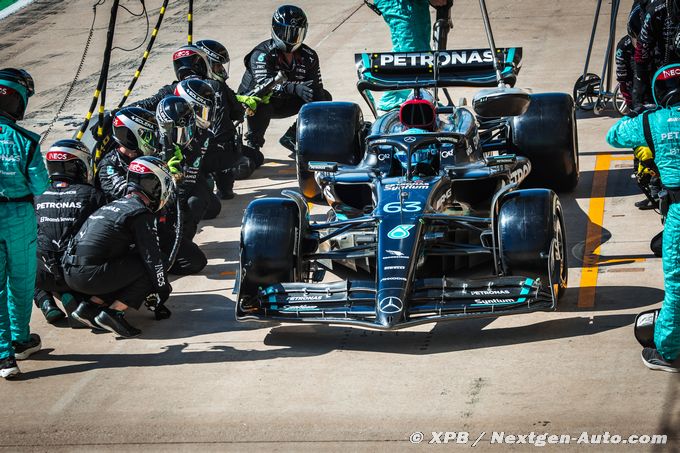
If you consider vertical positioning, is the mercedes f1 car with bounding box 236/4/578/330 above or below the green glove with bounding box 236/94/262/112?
below

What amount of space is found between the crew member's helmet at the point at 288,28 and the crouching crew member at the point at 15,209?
224 inches

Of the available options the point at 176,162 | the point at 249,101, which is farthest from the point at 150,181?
the point at 249,101

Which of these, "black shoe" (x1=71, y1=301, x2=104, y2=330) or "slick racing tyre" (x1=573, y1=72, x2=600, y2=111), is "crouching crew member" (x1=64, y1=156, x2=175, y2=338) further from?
"slick racing tyre" (x1=573, y1=72, x2=600, y2=111)

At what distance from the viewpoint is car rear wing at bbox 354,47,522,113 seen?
37.6 ft

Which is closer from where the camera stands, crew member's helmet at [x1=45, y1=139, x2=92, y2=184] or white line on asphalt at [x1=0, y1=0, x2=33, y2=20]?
crew member's helmet at [x1=45, y1=139, x2=92, y2=184]

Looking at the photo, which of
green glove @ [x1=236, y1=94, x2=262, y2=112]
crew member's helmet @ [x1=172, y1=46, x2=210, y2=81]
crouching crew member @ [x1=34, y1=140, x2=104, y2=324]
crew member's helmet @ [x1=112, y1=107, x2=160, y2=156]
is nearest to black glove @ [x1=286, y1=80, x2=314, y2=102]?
green glove @ [x1=236, y1=94, x2=262, y2=112]

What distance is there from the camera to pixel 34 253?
844 centimetres

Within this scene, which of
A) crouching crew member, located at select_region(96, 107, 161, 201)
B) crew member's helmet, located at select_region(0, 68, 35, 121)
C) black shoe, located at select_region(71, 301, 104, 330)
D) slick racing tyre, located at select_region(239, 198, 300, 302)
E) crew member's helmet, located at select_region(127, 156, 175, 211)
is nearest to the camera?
crew member's helmet, located at select_region(0, 68, 35, 121)

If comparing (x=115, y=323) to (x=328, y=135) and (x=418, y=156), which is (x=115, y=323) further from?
(x=328, y=135)

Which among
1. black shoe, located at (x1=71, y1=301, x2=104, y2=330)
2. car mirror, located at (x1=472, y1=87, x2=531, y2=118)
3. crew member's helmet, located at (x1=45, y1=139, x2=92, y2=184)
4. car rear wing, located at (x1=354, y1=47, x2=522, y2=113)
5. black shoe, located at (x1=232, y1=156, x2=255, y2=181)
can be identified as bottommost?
black shoe, located at (x1=71, y1=301, x2=104, y2=330)

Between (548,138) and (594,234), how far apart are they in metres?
1.33

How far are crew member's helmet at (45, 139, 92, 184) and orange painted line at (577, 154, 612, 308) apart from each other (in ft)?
13.7

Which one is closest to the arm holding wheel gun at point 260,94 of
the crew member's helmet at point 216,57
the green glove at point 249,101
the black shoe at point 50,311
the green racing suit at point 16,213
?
the green glove at point 249,101

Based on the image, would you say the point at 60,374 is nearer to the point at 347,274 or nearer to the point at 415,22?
the point at 347,274
